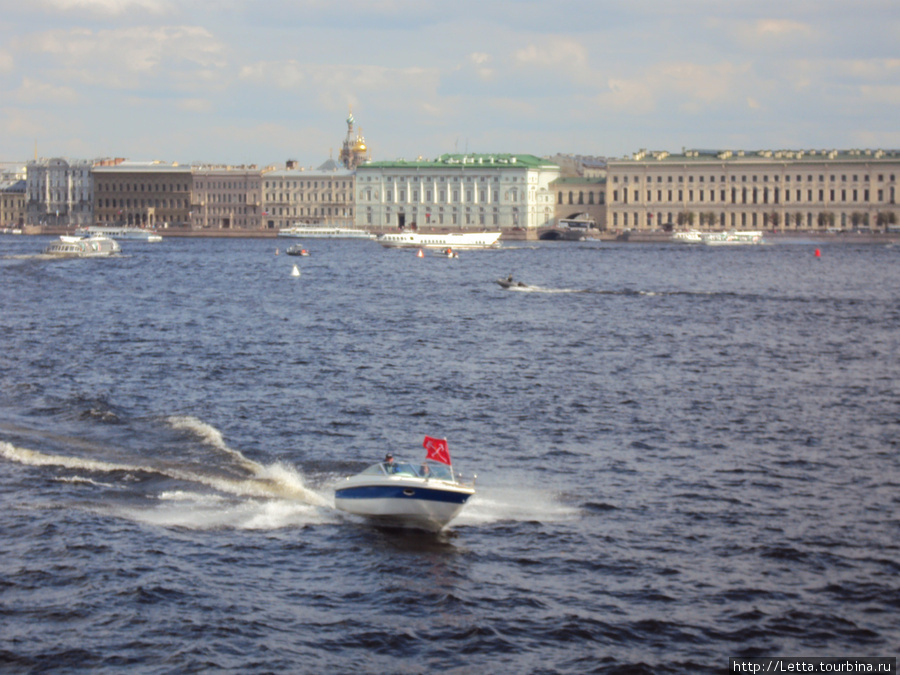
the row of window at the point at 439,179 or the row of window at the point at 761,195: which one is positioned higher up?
the row of window at the point at 439,179

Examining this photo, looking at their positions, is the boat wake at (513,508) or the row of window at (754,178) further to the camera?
the row of window at (754,178)

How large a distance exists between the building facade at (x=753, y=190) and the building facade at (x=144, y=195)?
54229 millimetres

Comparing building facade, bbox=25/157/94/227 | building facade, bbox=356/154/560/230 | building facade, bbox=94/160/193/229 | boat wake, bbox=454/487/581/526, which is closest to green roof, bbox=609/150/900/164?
building facade, bbox=356/154/560/230

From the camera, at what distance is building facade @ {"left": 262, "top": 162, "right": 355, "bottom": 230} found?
5827 inches

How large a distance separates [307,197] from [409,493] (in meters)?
134

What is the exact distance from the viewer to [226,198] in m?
152

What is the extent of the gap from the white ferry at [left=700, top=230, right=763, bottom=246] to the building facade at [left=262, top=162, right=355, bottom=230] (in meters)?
46.0

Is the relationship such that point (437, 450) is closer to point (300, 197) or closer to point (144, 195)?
point (300, 197)

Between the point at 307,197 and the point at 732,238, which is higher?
the point at 307,197

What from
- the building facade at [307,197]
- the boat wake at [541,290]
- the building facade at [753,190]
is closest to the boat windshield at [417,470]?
the boat wake at [541,290]

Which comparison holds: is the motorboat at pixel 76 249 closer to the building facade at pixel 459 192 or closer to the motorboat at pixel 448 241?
the motorboat at pixel 448 241

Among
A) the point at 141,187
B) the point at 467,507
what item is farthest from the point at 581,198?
the point at 467,507

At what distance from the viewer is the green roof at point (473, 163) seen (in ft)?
Result: 458

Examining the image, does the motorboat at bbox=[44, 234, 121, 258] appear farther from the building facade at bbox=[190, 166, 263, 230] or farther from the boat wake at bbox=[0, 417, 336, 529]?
the boat wake at bbox=[0, 417, 336, 529]
